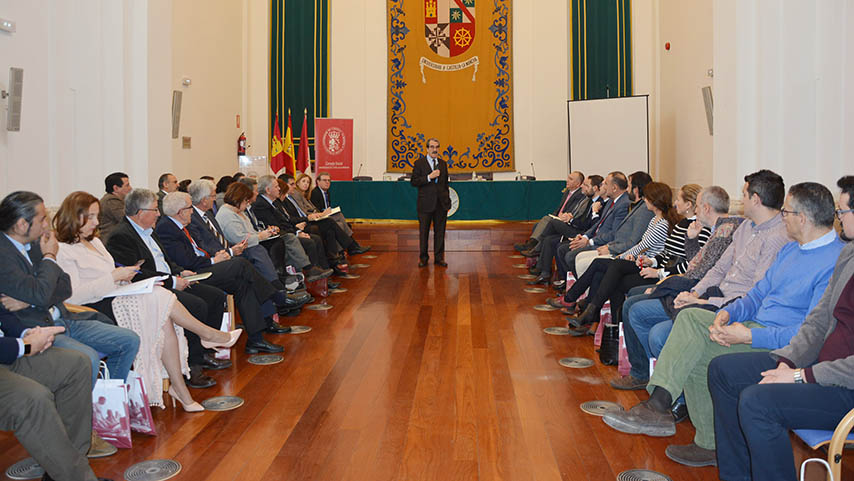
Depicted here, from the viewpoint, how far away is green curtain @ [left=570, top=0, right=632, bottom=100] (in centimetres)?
1205

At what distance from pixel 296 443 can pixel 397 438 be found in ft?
1.56

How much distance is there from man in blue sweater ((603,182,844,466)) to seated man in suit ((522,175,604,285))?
424cm

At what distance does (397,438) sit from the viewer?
334 cm

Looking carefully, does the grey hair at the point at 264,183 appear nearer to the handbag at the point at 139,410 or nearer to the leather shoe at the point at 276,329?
the leather shoe at the point at 276,329

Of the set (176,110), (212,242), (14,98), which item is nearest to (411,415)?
(212,242)

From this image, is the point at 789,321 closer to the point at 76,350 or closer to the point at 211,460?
the point at 211,460

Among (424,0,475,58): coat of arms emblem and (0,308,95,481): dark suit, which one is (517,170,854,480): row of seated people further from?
(424,0,475,58): coat of arms emblem

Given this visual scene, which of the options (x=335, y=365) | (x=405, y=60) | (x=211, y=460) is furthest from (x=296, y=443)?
(x=405, y=60)

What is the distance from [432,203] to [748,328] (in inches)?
250

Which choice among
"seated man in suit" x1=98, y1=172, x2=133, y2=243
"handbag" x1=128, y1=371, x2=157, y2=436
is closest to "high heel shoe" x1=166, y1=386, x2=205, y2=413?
"handbag" x1=128, y1=371, x2=157, y2=436

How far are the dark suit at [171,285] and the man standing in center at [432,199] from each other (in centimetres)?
481

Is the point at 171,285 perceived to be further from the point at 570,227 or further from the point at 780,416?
the point at 570,227

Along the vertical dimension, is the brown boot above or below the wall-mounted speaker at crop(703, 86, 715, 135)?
below

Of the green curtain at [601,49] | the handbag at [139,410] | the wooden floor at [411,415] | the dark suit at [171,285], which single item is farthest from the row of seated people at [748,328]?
the green curtain at [601,49]
